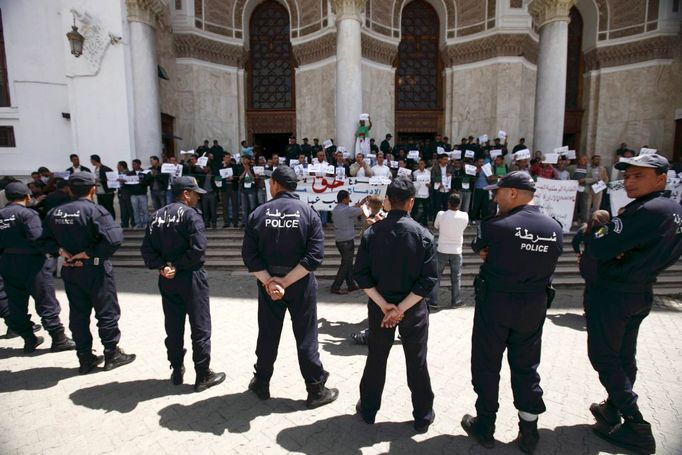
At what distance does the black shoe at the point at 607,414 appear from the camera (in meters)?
3.21

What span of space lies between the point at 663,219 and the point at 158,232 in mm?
4158

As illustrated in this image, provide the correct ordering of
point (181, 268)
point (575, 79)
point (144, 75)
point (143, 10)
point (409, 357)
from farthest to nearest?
point (575, 79)
point (144, 75)
point (143, 10)
point (181, 268)
point (409, 357)

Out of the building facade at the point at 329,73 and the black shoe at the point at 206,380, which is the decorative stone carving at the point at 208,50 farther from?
the black shoe at the point at 206,380

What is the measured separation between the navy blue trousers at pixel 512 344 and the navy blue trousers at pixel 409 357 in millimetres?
401

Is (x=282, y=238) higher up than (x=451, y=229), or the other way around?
(x=282, y=238)

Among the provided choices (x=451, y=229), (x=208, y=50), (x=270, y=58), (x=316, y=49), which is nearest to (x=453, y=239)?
(x=451, y=229)

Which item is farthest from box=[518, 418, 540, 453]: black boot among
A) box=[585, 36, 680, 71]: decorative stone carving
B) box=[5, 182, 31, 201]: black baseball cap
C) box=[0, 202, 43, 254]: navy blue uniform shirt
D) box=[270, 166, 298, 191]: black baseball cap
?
box=[585, 36, 680, 71]: decorative stone carving

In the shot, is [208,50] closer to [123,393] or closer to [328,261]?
[328,261]

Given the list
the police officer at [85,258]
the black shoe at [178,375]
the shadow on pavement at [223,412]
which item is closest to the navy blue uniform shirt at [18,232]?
the police officer at [85,258]

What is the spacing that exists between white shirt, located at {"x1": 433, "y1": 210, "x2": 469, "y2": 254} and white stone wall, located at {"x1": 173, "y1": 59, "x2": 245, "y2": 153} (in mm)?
12492

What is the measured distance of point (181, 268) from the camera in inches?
149

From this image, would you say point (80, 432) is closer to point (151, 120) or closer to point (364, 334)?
point (364, 334)

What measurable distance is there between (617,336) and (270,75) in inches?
668

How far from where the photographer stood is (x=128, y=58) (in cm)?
1225
